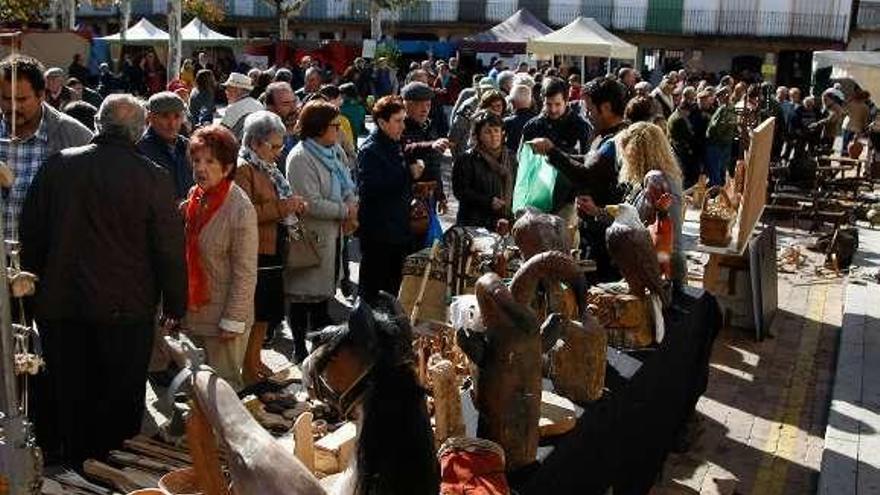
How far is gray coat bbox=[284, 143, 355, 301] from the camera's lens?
18.1 feet

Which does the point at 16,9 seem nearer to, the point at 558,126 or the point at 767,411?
the point at 558,126

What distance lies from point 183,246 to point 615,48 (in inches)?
581

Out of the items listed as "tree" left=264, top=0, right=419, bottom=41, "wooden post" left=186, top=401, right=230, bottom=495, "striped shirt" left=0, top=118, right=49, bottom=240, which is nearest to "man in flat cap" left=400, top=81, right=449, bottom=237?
"striped shirt" left=0, top=118, right=49, bottom=240

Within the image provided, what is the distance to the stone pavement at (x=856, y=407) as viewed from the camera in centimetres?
514

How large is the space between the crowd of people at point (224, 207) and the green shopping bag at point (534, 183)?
70mm

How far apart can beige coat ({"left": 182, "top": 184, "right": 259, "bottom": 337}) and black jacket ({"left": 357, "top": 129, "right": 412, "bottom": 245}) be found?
1484 millimetres

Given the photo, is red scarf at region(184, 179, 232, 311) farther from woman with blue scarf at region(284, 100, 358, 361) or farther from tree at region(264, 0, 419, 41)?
tree at region(264, 0, 419, 41)

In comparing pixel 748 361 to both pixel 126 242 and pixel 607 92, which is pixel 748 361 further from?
pixel 126 242

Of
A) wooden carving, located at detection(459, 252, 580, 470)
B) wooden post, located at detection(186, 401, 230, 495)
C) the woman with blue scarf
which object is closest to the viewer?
wooden post, located at detection(186, 401, 230, 495)

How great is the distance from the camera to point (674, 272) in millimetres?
5145

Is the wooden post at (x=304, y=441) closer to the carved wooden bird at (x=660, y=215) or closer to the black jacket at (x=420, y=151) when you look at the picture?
the carved wooden bird at (x=660, y=215)

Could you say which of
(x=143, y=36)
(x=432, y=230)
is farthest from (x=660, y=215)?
(x=143, y=36)

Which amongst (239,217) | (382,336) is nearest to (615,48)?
(239,217)

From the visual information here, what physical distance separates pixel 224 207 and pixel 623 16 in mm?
35507
